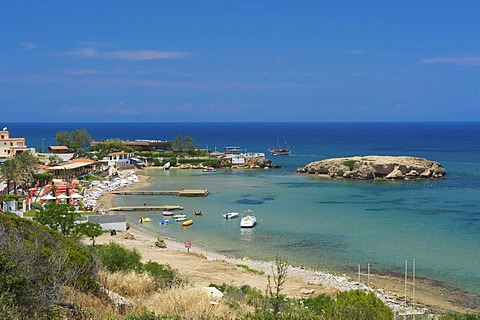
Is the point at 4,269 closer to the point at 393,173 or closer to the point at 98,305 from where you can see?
the point at 98,305

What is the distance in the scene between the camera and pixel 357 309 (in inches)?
479

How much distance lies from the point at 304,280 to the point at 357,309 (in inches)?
493

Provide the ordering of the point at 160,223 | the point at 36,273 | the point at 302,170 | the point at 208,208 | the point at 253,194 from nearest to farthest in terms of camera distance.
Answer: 1. the point at 36,273
2. the point at 160,223
3. the point at 208,208
4. the point at 253,194
5. the point at 302,170

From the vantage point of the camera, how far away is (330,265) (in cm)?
2758

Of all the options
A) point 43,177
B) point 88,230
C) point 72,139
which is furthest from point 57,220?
point 72,139

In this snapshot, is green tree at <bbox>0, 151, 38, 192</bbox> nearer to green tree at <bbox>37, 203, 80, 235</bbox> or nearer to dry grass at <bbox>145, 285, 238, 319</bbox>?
green tree at <bbox>37, 203, 80, 235</bbox>

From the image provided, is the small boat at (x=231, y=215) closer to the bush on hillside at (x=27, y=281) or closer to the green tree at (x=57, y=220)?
the green tree at (x=57, y=220)

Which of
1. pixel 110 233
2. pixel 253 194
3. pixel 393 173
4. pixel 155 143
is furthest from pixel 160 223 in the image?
pixel 155 143

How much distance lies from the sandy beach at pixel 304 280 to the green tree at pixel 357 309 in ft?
23.6

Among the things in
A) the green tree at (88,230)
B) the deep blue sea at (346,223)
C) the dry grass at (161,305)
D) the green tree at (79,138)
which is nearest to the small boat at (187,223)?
the deep blue sea at (346,223)

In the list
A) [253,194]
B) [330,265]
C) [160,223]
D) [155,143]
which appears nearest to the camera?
[330,265]

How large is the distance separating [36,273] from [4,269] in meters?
0.90

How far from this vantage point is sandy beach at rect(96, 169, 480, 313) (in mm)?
21812

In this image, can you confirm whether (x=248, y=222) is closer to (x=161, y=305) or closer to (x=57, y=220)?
(x=57, y=220)
